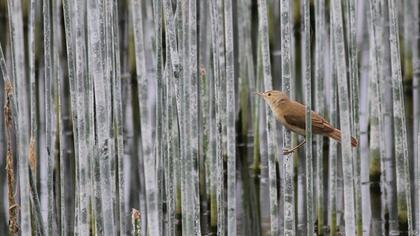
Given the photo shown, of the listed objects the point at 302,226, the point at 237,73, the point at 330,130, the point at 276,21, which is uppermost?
the point at 276,21

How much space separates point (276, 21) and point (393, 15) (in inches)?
102

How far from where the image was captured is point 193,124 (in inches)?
106

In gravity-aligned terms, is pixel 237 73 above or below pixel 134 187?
above

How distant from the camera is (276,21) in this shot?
580cm

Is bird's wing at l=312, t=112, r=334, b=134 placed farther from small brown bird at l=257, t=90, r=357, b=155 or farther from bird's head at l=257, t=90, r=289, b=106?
bird's head at l=257, t=90, r=289, b=106

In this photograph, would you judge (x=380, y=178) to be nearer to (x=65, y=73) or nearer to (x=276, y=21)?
(x=276, y=21)

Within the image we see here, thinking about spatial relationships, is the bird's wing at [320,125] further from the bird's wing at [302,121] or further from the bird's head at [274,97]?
the bird's head at [274,97]

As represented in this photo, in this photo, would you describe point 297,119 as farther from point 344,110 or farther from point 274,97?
point 344,110

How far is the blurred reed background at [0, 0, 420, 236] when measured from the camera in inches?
99.3

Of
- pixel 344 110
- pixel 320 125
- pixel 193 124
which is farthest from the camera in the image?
pixel 320 125

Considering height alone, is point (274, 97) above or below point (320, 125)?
above

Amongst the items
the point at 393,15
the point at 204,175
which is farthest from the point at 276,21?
the point at 393,15

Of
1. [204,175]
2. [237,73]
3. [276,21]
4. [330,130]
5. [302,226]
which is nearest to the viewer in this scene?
[330,130]

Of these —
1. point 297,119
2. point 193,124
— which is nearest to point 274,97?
point 297,119
